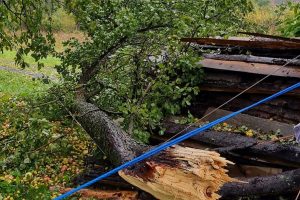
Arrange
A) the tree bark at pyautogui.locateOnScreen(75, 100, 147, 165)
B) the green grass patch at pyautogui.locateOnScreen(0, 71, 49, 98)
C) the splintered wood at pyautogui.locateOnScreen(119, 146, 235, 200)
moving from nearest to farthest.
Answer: the splintered wood at pyautogui.locateOnScreen(119, 146, 235, 200) → the tree bark at pyautogui.locateOnScreen(75, 100, 147, 165) → the green grass patch at pyautogui.locateOnScreen(0, 71, 49, 98)

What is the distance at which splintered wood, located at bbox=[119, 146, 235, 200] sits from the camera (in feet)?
11.3

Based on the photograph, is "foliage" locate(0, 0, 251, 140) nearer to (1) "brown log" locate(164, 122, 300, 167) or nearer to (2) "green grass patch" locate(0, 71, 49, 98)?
(1) "brown log" locate(164, 122, 300, 167)

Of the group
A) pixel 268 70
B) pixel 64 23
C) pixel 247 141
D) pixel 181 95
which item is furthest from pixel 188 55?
pixel 64 23

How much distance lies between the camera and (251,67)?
557 cm

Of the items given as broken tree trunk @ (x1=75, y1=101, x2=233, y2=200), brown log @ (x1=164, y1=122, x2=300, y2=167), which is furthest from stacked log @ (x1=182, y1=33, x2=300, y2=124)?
broken tree trunk @ (x1=75, y1=101, x2=233, y2=200)

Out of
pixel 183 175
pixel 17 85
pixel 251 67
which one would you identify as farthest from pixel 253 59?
pixel 17 85

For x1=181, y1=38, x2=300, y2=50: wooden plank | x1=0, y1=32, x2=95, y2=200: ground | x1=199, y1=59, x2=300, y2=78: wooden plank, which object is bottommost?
x1=0, y1=32, x2=95, y2=200: ground

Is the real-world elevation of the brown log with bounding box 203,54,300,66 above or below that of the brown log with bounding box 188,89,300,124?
above

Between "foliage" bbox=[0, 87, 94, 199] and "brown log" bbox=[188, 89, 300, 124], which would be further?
"brown log" bbox=[188, 89, 300, 124]

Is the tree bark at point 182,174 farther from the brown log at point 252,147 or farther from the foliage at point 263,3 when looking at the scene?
the foliage at point 263,3

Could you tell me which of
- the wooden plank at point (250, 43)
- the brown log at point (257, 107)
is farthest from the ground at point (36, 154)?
the wooden plank at point (250, 43)

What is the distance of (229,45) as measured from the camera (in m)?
6.25

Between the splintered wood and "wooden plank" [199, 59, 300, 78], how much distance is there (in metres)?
2.06

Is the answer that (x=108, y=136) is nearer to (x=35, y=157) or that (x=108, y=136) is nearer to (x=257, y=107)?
(x=35, y=157)
